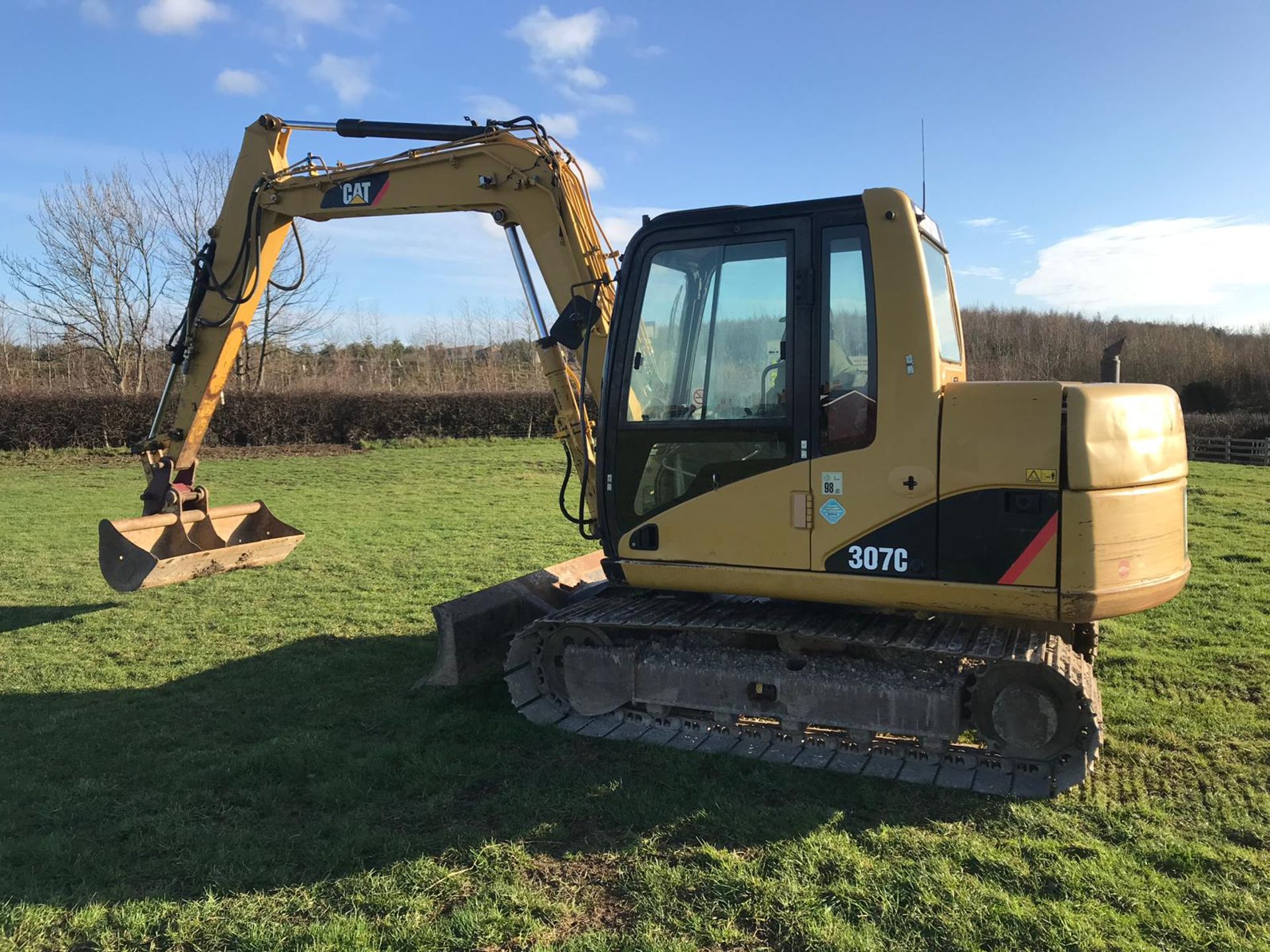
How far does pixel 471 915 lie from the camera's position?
3.64m

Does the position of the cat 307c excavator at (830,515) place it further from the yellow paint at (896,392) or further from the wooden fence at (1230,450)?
the wooden fence at (1230,450)

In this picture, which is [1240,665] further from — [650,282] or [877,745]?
[650,282]

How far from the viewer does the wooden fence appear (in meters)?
25.8

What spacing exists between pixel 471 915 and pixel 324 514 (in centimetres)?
1220

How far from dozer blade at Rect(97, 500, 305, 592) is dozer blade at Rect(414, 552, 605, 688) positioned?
357 cm

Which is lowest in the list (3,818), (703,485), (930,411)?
(3,818)

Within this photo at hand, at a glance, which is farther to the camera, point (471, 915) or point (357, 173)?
point (357, 173)

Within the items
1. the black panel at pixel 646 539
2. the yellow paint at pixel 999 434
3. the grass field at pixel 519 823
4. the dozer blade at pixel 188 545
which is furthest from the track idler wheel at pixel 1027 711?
the dozer blade at pixel 188 545

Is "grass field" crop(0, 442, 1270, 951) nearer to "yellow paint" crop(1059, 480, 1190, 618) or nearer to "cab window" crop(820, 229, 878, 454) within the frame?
"yellow paint" crop(1059, 480, 1190, 618)

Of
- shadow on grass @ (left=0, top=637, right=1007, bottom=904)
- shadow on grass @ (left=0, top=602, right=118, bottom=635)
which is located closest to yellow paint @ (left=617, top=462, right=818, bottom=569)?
shadow on grass @ (left=0, top=637, right=1007, bottom=904)

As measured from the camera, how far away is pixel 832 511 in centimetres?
486

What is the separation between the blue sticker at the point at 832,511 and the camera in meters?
4.84

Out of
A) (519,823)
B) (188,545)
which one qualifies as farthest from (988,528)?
(188,545)

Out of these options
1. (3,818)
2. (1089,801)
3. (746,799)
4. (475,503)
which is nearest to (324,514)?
(475,503)
